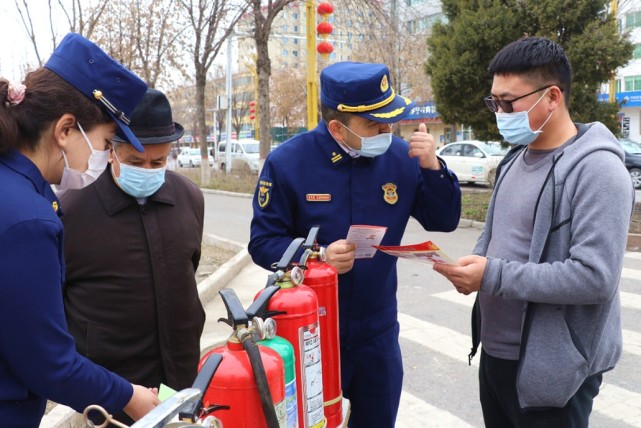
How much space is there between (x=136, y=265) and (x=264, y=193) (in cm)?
61

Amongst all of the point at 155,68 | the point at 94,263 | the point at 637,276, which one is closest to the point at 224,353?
the point at 94,263

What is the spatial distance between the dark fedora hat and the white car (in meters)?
14.5

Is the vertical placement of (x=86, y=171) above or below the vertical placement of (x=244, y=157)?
above

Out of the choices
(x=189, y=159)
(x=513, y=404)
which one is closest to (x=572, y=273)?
(x=513, y=404)

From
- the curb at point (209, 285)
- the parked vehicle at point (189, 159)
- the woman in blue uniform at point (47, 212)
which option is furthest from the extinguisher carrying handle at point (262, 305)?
the parked vehicle at point (189, 159)

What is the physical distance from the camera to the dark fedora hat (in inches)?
98.0

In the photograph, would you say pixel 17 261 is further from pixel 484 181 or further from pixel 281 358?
pixel 484 181

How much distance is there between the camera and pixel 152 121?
8.24 feet

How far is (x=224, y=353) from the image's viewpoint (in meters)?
1.22

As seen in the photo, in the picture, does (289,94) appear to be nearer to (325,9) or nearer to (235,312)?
(325,9)

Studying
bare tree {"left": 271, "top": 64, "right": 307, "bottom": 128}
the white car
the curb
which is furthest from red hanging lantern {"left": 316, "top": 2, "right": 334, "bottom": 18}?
bare tree {"left": 271, "top": 64, "right": 307, "bottom": 128}

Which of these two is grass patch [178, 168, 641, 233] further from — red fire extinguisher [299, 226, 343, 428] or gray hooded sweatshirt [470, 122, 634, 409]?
red fire extinguisher [299, 226, 343, 428]

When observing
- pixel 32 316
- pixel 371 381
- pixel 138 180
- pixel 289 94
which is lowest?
pixel 371 381

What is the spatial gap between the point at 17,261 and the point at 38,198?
7.0 inches
